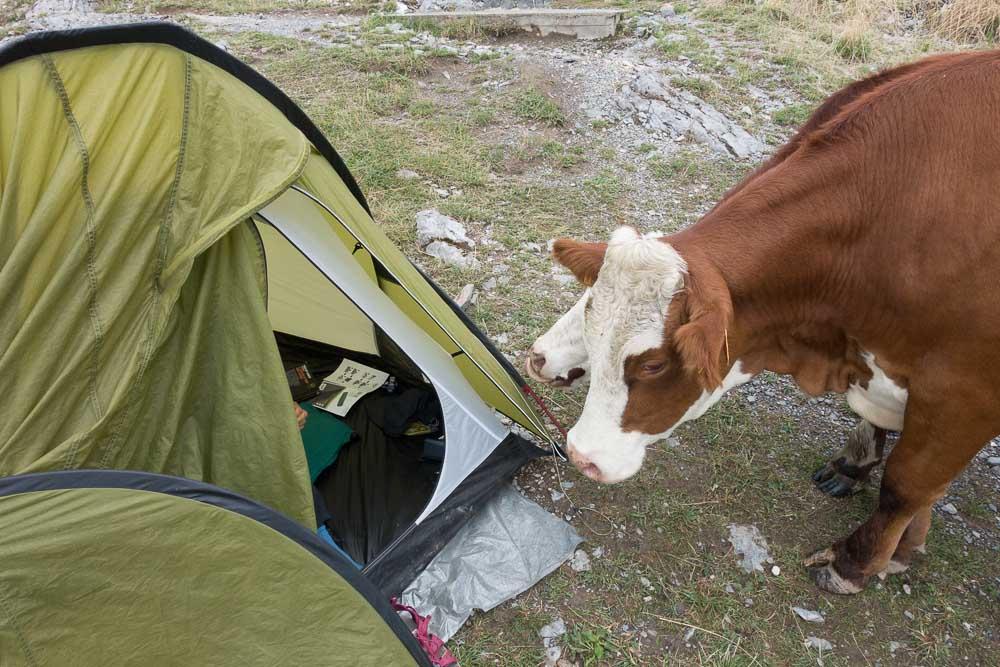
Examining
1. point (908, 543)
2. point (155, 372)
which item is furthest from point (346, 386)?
point (908, 543)

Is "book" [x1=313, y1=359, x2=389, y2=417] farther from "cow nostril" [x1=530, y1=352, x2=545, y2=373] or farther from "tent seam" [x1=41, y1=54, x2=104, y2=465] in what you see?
"tent seam" [x1=41, y1=54, x2=104, y2=465]

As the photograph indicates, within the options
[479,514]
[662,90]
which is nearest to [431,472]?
[479,514]

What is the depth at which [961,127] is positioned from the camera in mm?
2225

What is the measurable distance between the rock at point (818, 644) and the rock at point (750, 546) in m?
0.33

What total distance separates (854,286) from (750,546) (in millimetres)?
1294

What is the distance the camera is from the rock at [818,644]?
2.67 m

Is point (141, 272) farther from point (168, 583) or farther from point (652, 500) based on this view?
point (652, 500)

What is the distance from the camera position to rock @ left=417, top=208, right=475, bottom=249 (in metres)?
4.91

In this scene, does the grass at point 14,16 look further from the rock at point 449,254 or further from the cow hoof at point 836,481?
the cow hoof at point 836,481

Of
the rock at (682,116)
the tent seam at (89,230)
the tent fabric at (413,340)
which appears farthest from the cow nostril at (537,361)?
the rock at (682,116)

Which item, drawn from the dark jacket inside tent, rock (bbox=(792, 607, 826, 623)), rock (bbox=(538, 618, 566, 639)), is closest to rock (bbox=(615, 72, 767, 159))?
rock (bbox=(792, 607, 826, 623))

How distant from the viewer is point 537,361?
10.4 feet

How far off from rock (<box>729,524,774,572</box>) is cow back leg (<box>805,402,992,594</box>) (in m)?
0.19

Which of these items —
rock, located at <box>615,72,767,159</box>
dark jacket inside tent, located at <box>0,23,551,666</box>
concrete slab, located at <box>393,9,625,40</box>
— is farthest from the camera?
concrete slab, located at <box>393,9,625,40</box>
